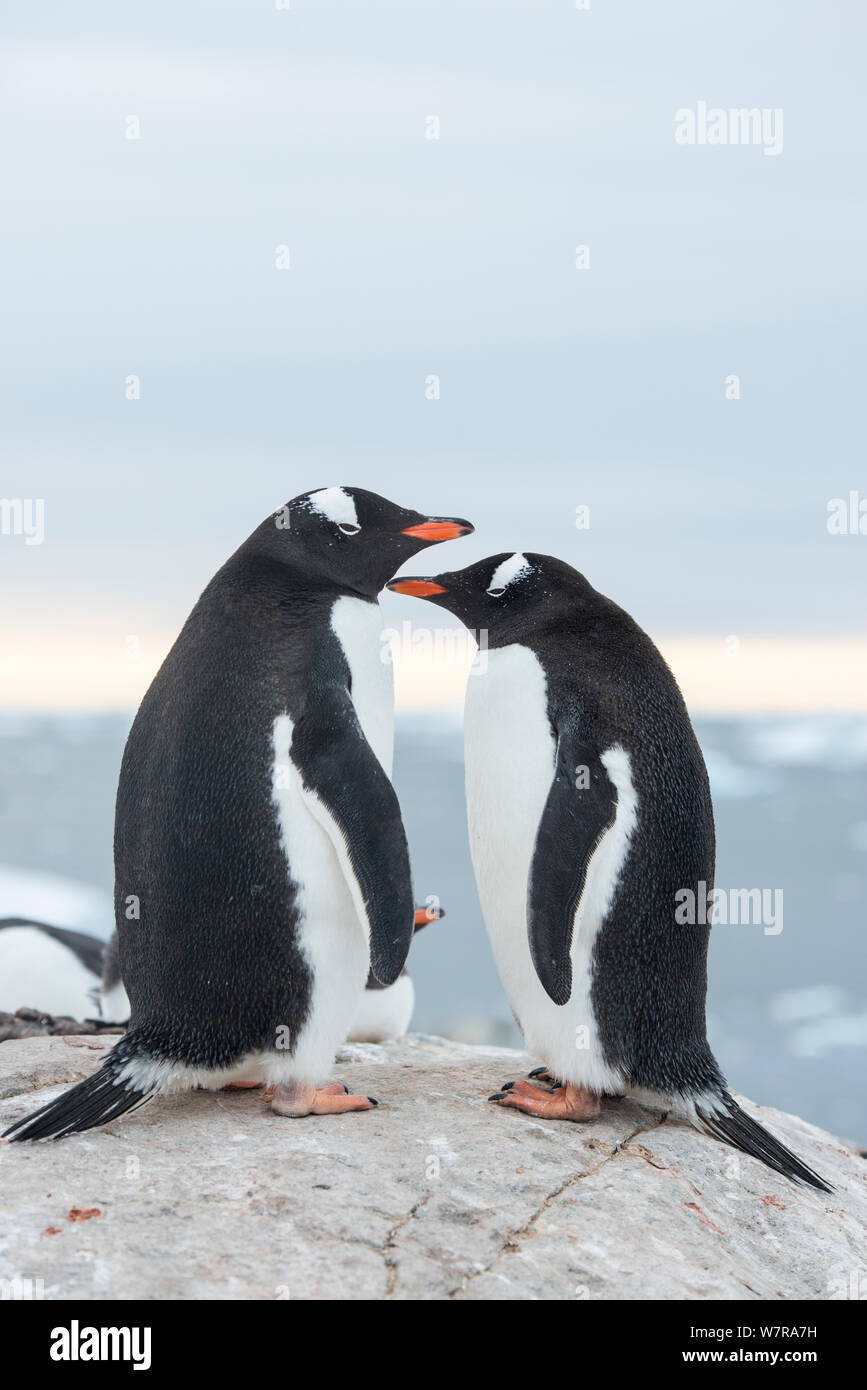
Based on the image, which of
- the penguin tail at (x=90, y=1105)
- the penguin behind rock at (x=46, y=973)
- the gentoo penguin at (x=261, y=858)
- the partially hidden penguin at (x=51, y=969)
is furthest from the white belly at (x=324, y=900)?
the penguin behind rock at (x=46, y=973)

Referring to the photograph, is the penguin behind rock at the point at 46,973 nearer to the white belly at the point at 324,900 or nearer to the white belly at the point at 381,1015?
the white belly at the point at 381,1015

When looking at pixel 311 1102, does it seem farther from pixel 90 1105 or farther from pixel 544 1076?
pixel 544 1076

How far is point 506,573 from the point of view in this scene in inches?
159

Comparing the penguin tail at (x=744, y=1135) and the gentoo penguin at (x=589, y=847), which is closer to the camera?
the gentoo penguin at (x=589, y=847)

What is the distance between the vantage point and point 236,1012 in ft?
11.9

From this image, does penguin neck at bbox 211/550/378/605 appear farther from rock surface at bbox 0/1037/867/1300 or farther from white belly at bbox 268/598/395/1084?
rock surface at bbox 0/1037/867/1300

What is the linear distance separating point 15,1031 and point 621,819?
3079mm

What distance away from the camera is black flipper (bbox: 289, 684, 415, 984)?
139 inches

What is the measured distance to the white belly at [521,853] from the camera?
3760 millimetres

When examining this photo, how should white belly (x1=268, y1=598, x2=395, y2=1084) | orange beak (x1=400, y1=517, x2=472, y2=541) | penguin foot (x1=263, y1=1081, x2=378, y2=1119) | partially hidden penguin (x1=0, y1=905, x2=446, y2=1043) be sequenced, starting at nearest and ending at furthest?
white belly (x1=268, y1=598, x2=395, y2=1084)
penguin foot (x1=263, y1=1081, x2=378, y2=1119)
orange beak (x1=400, y1=517, x2=472, y2=541)
partially hidden penguin (x1=0, y1=905, x2=446, y2=1043)

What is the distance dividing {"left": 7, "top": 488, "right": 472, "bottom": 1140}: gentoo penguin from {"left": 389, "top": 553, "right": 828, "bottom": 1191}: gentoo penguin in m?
0.38

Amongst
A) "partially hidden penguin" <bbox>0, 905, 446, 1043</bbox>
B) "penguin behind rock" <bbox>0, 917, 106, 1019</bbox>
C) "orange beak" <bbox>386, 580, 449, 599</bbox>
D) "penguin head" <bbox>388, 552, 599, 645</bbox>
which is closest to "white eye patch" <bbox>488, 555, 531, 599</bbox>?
"penguin head" <bbox>388, 552, 599, 645</bbox>
